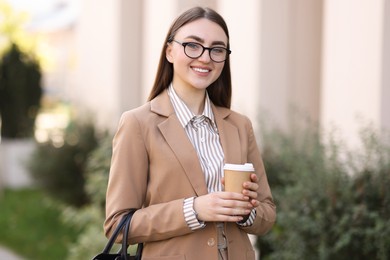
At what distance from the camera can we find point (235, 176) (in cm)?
258

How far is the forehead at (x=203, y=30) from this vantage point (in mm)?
2781

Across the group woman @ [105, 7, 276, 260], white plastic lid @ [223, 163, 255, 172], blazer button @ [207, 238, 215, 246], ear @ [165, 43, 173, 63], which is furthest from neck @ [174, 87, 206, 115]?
blazer button @ [207, 238, 215, 246]

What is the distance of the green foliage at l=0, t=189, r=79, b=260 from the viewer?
27.2 feet

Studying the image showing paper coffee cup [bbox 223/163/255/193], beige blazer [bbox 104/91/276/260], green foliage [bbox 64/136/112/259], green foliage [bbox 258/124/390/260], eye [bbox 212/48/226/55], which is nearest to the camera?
paper coffee cup [bbox 223/163/255/193]

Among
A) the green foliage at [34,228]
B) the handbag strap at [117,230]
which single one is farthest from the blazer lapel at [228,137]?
the green foliage at [34,228]

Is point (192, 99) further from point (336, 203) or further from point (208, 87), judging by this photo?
point (336, 203)

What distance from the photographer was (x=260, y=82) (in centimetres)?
660

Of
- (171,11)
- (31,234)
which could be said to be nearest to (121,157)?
(171,11)

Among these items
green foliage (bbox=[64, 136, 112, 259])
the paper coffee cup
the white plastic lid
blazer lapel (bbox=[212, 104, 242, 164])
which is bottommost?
green foliage (bbox=[64, 136, 112, 259])

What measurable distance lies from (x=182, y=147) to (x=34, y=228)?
22.6ft

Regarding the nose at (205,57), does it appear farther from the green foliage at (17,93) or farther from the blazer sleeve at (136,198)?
the green foliage at (17,93)

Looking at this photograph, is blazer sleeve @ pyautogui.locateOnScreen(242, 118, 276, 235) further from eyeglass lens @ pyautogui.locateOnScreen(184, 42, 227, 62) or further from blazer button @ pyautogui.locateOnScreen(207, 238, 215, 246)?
eyeglass lens @ pyautogui.locateOnScreen(184, 42, 227, 62)

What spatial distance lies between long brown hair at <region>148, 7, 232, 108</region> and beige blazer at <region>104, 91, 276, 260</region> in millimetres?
194

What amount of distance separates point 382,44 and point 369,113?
47 centimetres
